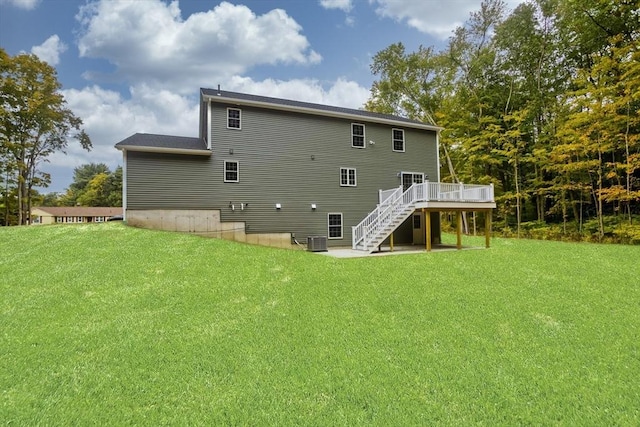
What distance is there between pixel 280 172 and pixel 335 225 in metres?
3.66

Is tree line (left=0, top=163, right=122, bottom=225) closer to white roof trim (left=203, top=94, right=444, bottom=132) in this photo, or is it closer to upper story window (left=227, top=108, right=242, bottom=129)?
upper story window (left=227, top=108, right=242, bottom=129)

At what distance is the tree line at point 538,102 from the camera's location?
16109 millimetres

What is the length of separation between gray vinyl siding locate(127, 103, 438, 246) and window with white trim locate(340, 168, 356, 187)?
198mm

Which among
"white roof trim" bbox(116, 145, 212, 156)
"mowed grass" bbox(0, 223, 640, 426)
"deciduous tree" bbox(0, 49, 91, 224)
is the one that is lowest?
"mowed grass" bbox(0, 223, 640, 426)

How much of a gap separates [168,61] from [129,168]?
6.14 meters

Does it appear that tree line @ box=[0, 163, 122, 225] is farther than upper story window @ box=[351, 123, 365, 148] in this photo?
Yes

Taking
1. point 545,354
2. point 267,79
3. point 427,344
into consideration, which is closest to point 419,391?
point 427,344

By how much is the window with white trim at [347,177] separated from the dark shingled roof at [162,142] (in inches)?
253

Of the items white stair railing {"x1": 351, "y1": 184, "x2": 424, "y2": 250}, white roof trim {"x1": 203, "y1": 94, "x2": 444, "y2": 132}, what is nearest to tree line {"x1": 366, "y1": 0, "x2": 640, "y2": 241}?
white roof trim {"x1": 203, "y1": 94, "x2": 444, "y2": 132}

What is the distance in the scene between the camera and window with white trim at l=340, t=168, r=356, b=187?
15.5 m

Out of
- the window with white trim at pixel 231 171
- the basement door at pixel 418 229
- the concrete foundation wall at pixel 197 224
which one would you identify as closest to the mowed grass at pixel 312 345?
the concrete foundation wall at pixel 197 224

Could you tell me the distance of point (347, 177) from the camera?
51.3 feet

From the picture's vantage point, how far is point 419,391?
332 cm

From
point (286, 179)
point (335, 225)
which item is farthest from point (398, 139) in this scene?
point (286, 179)
